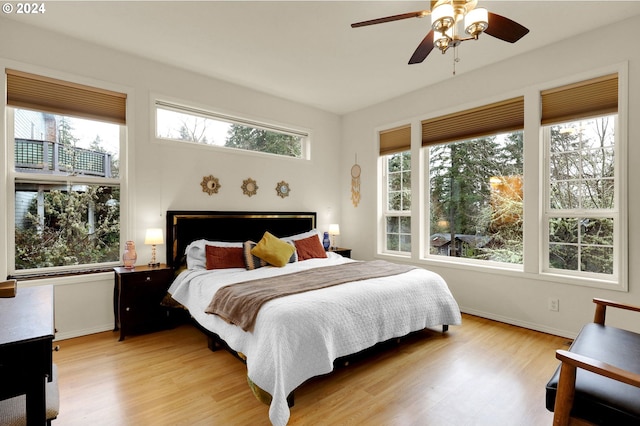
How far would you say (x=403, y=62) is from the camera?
11.7 feet

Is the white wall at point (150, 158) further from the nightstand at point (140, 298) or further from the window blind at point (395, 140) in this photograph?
the window blind at point (395, 140)

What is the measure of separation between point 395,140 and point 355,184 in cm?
97

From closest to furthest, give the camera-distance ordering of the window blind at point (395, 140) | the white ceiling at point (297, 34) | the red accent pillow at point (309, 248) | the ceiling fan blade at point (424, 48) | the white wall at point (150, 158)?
1. the ceiling fan blade at point (424, 48)
2. the white ceiling at point (297, 34)
3. the white wall at point (150, 158)
4. the red accent pillow at point (309, 248)
5. the window blind at point (395, 140)

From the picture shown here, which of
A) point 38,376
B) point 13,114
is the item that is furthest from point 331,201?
point 38,376

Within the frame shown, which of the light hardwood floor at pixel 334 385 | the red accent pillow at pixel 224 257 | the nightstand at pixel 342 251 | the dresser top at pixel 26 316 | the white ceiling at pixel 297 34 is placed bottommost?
the light hardwood floor at pixel 334 385

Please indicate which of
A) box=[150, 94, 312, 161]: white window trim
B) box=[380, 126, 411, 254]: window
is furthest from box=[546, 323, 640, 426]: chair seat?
box=[150, 94, 312, 161]: white window trim

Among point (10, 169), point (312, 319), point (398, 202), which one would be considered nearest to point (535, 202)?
point (398, 202)

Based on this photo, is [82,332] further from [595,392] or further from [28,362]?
[595,392]

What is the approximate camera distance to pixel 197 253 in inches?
137

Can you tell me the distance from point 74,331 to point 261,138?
122 inches

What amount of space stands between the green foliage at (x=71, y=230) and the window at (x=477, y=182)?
3.87 m

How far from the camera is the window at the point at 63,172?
297 centimetres

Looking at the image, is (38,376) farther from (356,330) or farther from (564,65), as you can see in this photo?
(564,65)

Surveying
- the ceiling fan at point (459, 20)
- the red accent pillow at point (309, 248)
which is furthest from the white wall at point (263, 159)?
the ceiling fan at point (459, 20)
